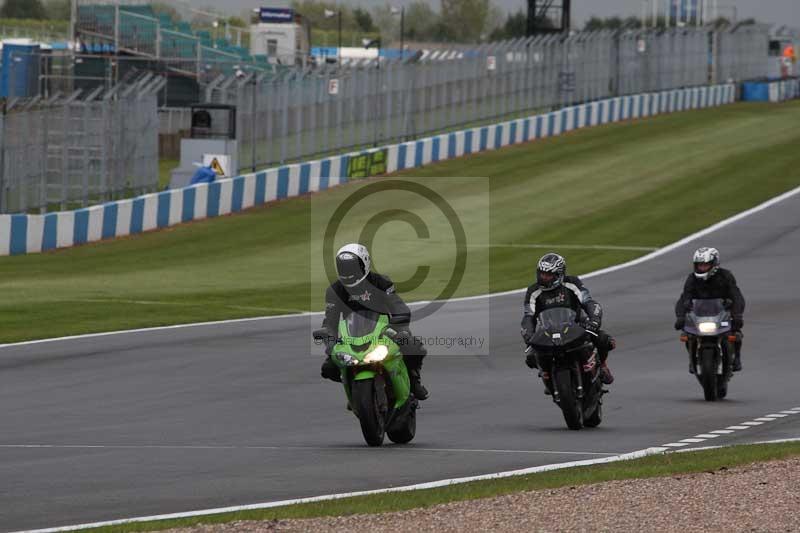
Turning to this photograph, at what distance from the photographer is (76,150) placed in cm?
3209

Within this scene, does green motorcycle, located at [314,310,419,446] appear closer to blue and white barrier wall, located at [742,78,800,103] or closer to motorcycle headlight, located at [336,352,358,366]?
motorcycle headlight, located at [336,352,358,366]

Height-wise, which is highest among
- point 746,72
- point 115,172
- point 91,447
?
point 746,72

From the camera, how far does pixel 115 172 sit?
1335 inches

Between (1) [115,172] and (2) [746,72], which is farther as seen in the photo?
(2) [746,72]

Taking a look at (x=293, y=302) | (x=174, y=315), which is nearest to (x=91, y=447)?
(x=174, y=315)

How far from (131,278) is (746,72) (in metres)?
54.5

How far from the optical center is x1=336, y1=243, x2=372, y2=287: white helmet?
470 inches

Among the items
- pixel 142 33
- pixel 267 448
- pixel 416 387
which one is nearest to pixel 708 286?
pixel 416 387

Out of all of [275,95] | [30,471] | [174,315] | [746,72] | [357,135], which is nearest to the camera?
[30,471]

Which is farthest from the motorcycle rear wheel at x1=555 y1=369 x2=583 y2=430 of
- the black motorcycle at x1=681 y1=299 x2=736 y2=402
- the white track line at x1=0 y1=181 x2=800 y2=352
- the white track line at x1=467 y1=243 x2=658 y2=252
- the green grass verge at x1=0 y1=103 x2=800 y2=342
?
the white track line at x1=467 y1=243 x2=658 y2=252

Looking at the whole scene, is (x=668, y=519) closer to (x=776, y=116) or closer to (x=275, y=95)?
(x=275, y=95)

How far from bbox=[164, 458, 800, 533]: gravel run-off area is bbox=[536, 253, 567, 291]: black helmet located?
157 inches

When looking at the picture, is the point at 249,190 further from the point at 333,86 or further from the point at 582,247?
the point at 582,247

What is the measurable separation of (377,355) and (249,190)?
25731 millimetres
